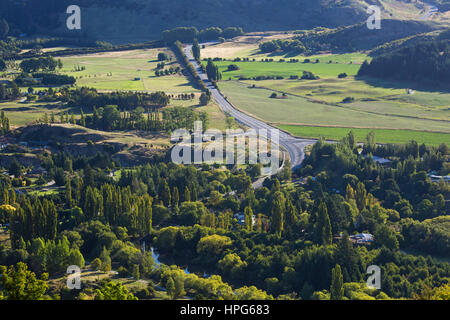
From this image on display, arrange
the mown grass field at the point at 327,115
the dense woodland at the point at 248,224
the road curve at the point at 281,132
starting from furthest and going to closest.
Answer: the mown grass field at the point at 327,115, the road curve at the point at 281,132, the dense woodland at the point at 248,224

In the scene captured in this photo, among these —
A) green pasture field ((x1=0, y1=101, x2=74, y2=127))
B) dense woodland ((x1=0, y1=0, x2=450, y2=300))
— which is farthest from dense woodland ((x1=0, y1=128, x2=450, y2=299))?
green pasture field ((x1=0, y1=101, x2=74, y2=127))

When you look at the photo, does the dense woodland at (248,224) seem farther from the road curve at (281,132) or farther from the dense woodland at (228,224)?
the road curve at (281,132)

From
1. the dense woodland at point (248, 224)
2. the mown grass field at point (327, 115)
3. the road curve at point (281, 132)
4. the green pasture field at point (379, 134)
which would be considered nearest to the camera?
the dense woodland at point (248, 224)

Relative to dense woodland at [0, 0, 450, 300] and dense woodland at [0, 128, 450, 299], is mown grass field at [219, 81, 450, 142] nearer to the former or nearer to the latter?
dense woodland at [0, 0, 450, 300]

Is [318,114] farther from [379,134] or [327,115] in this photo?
[379,134]

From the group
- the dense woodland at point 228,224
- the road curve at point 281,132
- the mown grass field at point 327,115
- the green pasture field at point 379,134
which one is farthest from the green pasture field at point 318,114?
the dense woodland at point 228,224

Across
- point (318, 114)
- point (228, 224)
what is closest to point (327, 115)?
point (318, 114)

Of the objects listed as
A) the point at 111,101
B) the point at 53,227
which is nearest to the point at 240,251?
the point at 53,227
